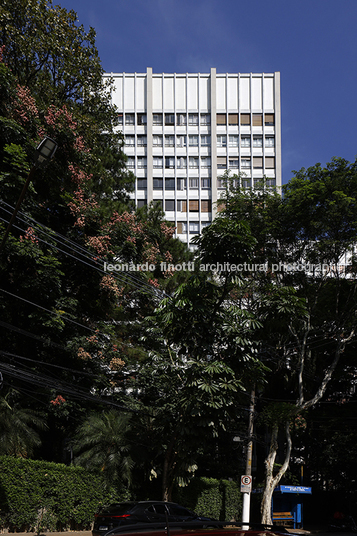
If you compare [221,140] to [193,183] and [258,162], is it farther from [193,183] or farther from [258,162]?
[193,183]

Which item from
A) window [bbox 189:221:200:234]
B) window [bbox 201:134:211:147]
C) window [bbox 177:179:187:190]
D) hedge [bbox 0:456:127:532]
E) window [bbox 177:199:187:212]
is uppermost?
window [bbox 201:134:211:147]

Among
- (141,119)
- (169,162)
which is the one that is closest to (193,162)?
(169,162)

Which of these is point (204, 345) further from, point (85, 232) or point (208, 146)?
point (208, 146)

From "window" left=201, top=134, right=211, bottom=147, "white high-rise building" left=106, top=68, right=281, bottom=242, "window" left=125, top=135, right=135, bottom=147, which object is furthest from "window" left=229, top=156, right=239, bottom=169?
"window" left=125, top=135, right=135, bottom=147

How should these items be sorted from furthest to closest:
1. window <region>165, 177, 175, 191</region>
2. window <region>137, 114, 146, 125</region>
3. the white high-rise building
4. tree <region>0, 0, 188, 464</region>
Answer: window <region>137, 114, 146, 125</region>
the white high-rise building
window <region>165, 177, 175, 191</region>
tree <region>0, 0, 188, 464</region>

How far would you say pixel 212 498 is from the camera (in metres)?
A: 23.9

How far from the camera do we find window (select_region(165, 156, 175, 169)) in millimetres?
55406

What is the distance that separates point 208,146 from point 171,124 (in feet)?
15.9

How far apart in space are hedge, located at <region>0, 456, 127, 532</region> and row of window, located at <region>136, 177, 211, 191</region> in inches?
1579

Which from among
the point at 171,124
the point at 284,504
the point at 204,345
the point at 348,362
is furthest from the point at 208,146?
the point at 204,345

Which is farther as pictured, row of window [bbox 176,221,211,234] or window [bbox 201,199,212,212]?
window [bbox 201,199,212,212]

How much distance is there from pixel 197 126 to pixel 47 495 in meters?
45.7

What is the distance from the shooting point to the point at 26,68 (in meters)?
21.9

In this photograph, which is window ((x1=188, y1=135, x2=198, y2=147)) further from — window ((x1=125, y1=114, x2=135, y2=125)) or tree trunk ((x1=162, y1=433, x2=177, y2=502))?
tree trunk ((x1=162, y1=433, x2=177, y2=502))
